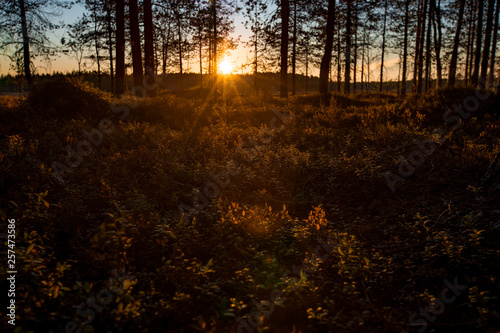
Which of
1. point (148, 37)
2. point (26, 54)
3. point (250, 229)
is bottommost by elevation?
point (250, 229)

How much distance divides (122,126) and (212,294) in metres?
8.66

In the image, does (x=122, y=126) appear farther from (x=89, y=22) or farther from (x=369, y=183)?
(x=89, y=22)

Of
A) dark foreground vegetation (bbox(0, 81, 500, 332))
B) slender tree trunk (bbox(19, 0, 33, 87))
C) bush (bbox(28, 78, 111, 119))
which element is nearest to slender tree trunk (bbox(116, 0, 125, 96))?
A: bush (bbox(28, 78, 111, 119))

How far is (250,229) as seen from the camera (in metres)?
4.79

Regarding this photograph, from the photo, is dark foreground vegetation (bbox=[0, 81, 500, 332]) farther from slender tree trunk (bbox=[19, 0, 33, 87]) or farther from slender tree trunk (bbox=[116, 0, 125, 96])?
slender tree trunk (bbox=[19, 0, 33, 87])

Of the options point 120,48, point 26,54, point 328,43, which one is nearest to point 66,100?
point 120,48

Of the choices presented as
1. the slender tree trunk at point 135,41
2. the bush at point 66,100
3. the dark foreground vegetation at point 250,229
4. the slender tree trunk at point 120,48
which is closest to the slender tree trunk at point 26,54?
the slender tree trunk at point 120,48

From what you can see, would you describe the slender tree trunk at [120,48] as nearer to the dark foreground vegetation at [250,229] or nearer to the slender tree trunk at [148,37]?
the slender tree trunk at [148,37]

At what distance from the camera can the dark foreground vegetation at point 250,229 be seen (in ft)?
9.95

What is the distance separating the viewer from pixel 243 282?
3631 millimetres

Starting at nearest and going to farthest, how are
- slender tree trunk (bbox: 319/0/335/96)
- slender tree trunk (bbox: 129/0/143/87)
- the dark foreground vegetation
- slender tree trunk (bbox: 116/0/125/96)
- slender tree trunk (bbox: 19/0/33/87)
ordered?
the dark foreground vegetation → slender tree trunk (bbox: 129/0/143/87) → slender tree trunk (bbox: 116/0/125/96) → slender tree trunk (bbox: 319/0/335/96) → slender tree trunk (bbox: 19/0/33/87)

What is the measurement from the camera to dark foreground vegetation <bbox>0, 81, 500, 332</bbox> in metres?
3.03

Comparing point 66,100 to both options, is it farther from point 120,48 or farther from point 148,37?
point 148,37

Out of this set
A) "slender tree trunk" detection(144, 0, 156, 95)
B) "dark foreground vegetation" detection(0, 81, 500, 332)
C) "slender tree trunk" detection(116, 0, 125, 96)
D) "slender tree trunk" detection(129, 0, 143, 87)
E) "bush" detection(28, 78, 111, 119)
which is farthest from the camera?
"slender tree trunk" detection(116, 0, 125, 96)
